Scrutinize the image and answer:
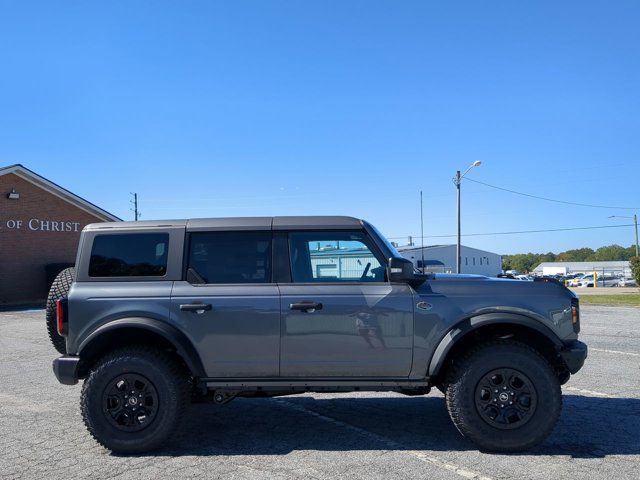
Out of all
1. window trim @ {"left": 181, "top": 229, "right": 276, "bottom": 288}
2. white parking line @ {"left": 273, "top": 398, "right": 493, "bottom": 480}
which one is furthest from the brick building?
window trim @ {"left": 181, "top": 229, "right": 276, "bottom": 288}

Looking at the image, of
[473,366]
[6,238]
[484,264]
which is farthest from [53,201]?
[484,264]

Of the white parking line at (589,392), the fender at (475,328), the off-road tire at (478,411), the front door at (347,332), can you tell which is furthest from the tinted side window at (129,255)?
the white parking line at (589,392)

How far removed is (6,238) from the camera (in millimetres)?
22438

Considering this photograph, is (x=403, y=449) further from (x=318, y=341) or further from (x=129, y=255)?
(x=129, y=255)

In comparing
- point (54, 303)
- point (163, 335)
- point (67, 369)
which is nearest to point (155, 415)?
point (163, 335)

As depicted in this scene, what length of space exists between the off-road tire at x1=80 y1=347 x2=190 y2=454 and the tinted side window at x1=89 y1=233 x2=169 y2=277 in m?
0.77

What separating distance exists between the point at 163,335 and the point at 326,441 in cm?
174

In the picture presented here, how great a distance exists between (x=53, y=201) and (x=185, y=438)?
2277cm

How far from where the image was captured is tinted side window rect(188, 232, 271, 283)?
15.6ft

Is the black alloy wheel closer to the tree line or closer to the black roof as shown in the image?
the black roof

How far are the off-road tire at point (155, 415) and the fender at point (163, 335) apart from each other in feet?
0.71

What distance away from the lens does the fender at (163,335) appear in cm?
453

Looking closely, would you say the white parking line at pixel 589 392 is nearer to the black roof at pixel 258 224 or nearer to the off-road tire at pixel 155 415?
the black roof at pixel 258 224

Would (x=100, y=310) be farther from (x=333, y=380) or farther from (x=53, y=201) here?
(x=53, y=201)
